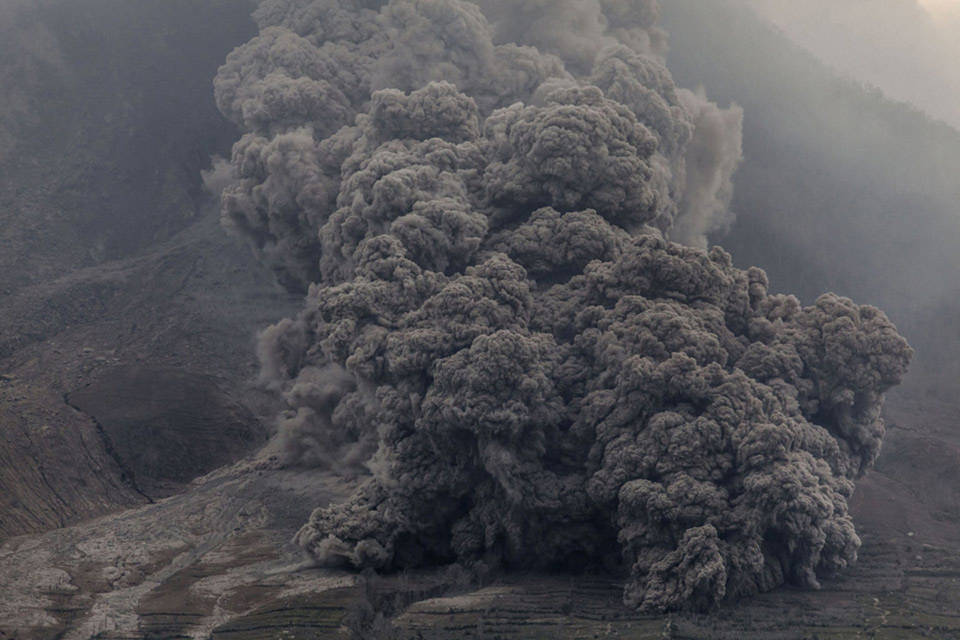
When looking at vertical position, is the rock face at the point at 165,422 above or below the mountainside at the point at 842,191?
below

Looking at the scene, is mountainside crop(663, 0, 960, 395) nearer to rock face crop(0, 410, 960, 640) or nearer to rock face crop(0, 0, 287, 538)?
rock face crop(0, 410, 960, 640)

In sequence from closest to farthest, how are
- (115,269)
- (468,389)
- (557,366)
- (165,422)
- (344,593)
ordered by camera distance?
1. (344,593)
2. (468,389)
3. (557,366)
4. (165,422)
5. (115,269)

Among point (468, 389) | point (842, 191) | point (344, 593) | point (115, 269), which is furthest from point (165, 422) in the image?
point (842, 191)

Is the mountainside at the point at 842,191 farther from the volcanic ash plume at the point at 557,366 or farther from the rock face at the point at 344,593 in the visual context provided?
the rock face at the point at 344,593

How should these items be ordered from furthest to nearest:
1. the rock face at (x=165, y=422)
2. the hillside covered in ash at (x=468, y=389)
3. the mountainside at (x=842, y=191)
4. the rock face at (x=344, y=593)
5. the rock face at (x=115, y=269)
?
the mountainside at (x=842, y=191)
the rock face at (x=165, y=422)
the rock face at (x=115, y=269)
the hillside covered in ash at (x=468, y=389)
the rock face at (x=344, y=593)

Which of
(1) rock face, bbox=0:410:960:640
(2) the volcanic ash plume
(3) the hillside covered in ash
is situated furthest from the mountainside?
(1) rock face, bbox=0:410:960:640

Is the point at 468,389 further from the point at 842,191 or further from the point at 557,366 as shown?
the point at 842,191

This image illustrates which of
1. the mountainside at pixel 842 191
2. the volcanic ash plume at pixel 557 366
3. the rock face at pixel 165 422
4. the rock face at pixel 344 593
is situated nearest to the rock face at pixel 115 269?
the rock face at pixel 165 422

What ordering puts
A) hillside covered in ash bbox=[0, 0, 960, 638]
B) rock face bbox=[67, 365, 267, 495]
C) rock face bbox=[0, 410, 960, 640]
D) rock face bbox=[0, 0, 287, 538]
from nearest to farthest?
rock face bbox=[0, 410, 960, 640] → hillside covered in ash bbox=[0, 0, 960, 638] → rock face bbox=[0, 0, 287, 538] → rock face bbox=[67, 365, 267, 495]
